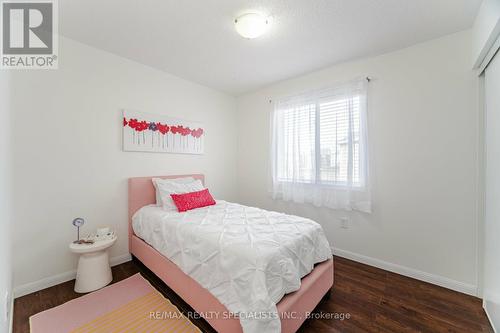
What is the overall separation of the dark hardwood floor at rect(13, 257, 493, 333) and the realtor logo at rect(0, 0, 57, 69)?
6.77 feet

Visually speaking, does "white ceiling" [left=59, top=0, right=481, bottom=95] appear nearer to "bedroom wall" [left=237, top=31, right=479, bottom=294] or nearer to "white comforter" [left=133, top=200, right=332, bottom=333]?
"bedroom wall" [left=237, top=31, right=479, bottom=294]

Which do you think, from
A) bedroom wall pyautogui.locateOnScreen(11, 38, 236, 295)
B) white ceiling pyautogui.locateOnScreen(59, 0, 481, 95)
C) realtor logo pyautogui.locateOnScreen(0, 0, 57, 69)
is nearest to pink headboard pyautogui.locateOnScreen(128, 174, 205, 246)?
bedroom wall pyautogui.locateOnScreen(11, 38, 236, 295)

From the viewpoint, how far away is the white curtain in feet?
8.29

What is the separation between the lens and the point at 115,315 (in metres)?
1.64

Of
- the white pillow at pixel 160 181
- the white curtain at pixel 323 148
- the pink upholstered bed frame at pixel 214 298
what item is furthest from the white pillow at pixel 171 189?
the white curtain at pixel 323 148

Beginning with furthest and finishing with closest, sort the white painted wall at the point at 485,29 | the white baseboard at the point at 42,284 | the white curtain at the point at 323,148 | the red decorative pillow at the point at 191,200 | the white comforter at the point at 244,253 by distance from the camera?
the white curtain at the point at 323,148, the red decorative pillow at the point at 191,200, the white baseboard at the point at 42,284, the white painted wall at the point at 485,29, the white comforter at the point at 244,253

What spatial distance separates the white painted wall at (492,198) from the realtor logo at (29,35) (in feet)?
12.1

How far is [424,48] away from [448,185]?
4.80 ft

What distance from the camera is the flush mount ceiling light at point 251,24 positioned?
1769 mm

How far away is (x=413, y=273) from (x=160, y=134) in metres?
3.53

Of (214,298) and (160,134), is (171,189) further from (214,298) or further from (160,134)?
(214,298)

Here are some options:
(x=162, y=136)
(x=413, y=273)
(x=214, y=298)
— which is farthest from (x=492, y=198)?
(x=162, y=136)

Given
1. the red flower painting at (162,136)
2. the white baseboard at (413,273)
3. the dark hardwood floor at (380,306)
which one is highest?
the red flower painting at (162,136)

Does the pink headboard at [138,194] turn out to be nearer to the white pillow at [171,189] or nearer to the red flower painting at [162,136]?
the white pillow at [171,189]
